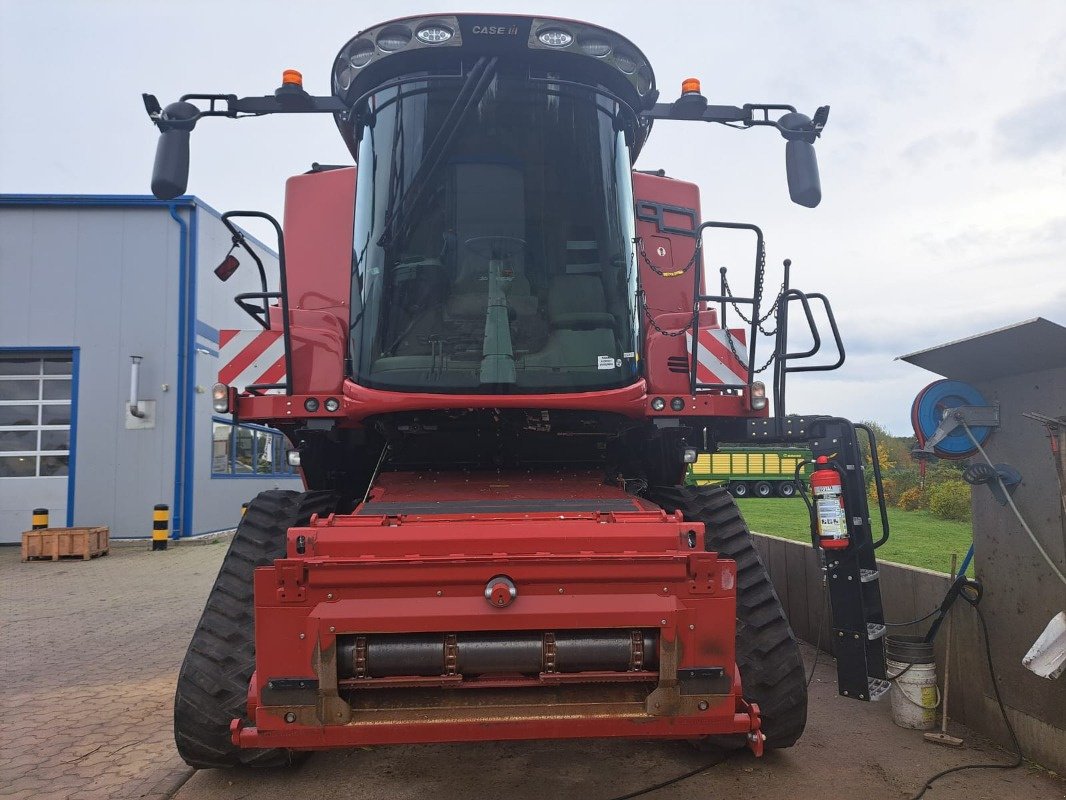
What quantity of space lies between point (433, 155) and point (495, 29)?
2.14ft

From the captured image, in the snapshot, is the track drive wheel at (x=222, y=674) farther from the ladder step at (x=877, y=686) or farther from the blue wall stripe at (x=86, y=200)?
the blue wall stripe at (x=86, y=200)

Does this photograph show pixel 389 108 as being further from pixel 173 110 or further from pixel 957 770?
pixel 957 770

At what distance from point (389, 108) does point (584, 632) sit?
2.61 m

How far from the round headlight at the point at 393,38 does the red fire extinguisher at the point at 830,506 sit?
2950 millimetres

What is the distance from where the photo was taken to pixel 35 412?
14.3 meters

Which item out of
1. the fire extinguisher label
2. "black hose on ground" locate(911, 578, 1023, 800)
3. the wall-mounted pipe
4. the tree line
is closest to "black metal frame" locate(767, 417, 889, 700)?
the fire extinguisher label

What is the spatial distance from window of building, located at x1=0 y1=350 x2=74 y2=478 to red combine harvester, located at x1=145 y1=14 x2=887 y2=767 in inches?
491

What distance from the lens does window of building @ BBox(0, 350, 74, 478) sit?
46.5 feet

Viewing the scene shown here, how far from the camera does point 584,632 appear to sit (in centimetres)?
276

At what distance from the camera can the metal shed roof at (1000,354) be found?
11.7 ft

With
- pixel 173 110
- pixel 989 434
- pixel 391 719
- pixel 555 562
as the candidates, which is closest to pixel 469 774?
pixel 391 719

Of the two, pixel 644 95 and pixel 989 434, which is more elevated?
pixel 644 95

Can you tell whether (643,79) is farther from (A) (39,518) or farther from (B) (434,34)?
(A) (39,518)

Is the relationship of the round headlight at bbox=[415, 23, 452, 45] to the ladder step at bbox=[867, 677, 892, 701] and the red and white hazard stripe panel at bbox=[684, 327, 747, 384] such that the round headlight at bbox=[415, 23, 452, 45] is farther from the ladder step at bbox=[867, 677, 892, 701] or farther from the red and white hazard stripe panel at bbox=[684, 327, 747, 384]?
the ladder step at bbox=[867, 677, 892, 701]
